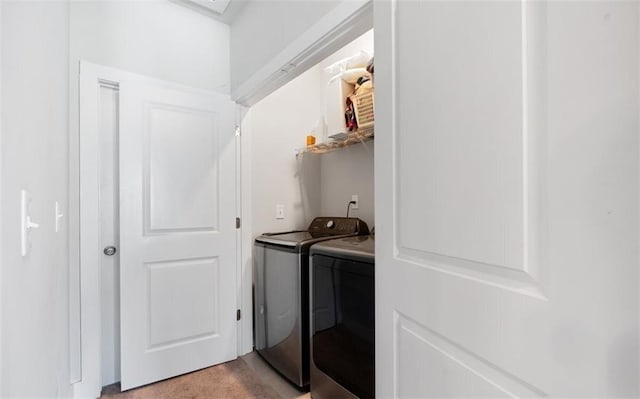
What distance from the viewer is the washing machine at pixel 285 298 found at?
187 centimetres

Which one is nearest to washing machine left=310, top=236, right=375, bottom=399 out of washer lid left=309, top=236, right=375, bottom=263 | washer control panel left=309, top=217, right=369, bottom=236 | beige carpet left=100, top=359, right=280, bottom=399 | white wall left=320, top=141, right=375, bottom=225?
washer lid left=309, top=236, right=375, bottom=263

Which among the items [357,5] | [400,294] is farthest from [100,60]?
[400,294]

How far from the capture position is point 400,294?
0.87 metres

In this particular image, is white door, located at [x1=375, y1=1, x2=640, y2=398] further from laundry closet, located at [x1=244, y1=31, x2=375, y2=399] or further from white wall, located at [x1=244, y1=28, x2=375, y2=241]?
white wall, located at [x1=244, y1=28, x2=375, y2=241]

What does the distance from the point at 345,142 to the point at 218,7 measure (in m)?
1.37

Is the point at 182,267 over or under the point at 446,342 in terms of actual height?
under

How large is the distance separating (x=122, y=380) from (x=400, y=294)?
6.52ft

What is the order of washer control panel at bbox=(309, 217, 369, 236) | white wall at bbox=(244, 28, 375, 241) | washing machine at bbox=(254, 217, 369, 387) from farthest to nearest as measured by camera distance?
white wall at bbox=(244, 28, 375, 241) < washer control panel at bbox=(309, 217, 369, 236) < washing machine at bbox=(254, 217, 369, 387)

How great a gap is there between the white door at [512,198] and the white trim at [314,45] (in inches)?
13.6

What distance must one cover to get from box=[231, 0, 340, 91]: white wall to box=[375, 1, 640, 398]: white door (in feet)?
2.33

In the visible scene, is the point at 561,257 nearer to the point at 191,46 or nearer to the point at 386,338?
the point at 386,338

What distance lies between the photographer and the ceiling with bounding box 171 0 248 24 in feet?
6.89

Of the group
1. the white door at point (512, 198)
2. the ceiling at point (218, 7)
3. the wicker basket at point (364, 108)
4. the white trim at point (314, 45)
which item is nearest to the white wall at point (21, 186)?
the white door at point (512, 198)

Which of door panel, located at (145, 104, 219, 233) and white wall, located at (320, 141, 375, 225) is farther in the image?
white wall, located at (320, 141, 375, 225)
